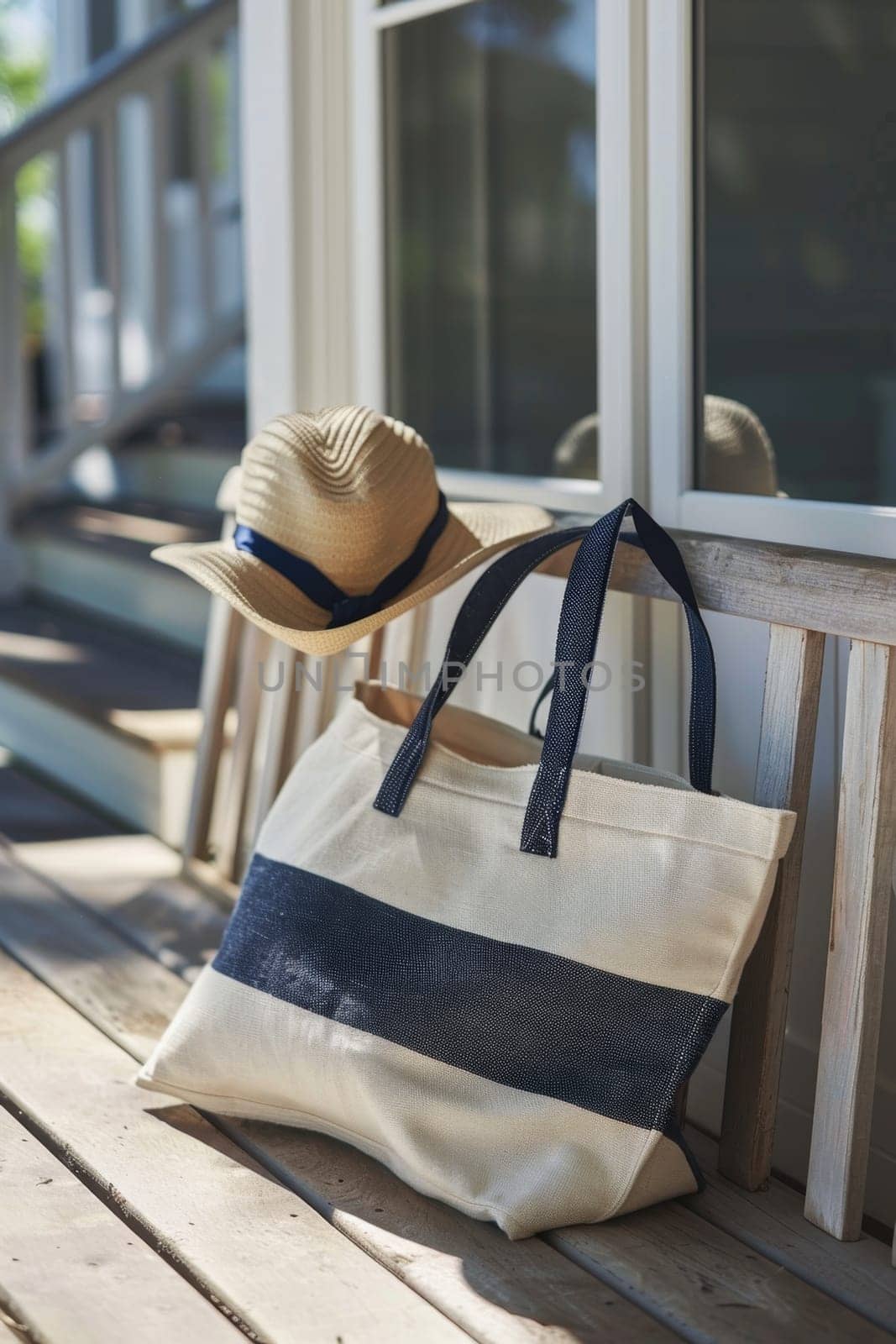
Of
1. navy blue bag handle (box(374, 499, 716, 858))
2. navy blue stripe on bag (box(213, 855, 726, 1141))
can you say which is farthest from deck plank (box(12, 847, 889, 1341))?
navy blue bag handle (box(374, 499, 716, 858))

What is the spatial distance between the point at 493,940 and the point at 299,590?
516 millimetres

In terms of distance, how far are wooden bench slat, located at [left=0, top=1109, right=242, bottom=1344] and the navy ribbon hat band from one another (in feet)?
2.14

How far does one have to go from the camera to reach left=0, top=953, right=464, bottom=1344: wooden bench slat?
3.97 ft

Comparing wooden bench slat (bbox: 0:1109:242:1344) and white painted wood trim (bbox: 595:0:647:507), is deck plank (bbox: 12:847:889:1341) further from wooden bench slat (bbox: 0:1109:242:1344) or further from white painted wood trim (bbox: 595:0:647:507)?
white painted wood trim (bbox: 595:0:647:507)

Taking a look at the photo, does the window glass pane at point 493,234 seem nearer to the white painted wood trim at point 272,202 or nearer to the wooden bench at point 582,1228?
the white painted wood trim at point 272,202

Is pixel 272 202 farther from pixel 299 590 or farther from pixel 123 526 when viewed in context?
pixel 123 526

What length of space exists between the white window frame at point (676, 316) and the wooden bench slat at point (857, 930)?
31 centimetres

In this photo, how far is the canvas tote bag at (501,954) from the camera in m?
1.30

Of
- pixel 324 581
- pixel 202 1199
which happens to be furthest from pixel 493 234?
pixel 202 1199

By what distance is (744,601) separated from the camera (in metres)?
1.48

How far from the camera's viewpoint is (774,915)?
56.1 inches

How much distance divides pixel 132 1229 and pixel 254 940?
0.97ft

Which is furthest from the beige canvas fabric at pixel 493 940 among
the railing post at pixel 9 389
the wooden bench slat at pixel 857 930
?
the railing post at pixel 9 389

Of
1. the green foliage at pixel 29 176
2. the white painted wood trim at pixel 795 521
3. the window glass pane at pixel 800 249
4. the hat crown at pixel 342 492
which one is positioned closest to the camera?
the white painted wood trim at pixel 795 521
